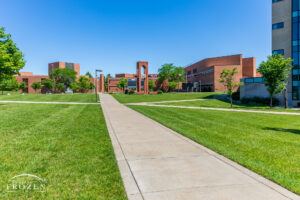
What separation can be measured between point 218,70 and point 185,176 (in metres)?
68.1

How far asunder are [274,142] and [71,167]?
266 inches

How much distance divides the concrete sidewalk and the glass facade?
32525mm

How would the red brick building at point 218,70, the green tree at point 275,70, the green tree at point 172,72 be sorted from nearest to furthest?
the green tree at point 275,70, the red brick building at point 218,70, the green tree at point 172,72

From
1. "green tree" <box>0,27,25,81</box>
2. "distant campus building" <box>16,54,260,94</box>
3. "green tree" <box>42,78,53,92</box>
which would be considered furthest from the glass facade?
"green tree" <box>42,78,53,92</box>

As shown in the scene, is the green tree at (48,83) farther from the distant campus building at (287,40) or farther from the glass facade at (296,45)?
the glass facade at (296,45)

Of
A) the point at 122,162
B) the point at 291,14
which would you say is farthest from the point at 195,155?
the point at 291,14

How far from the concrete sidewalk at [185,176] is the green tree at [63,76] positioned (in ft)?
329

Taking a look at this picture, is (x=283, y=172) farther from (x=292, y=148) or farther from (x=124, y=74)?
(x=124, y=74)

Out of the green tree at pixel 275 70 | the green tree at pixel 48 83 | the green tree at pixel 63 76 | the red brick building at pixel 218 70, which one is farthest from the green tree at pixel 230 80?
the green tree at pixel 63 76

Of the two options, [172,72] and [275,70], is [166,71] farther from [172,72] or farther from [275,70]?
[275,70]

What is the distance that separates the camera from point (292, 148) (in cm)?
595

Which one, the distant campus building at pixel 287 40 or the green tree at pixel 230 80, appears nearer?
the green tree at pixel 230 80

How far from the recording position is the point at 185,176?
3809mm

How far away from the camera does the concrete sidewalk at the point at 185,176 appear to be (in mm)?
3146
